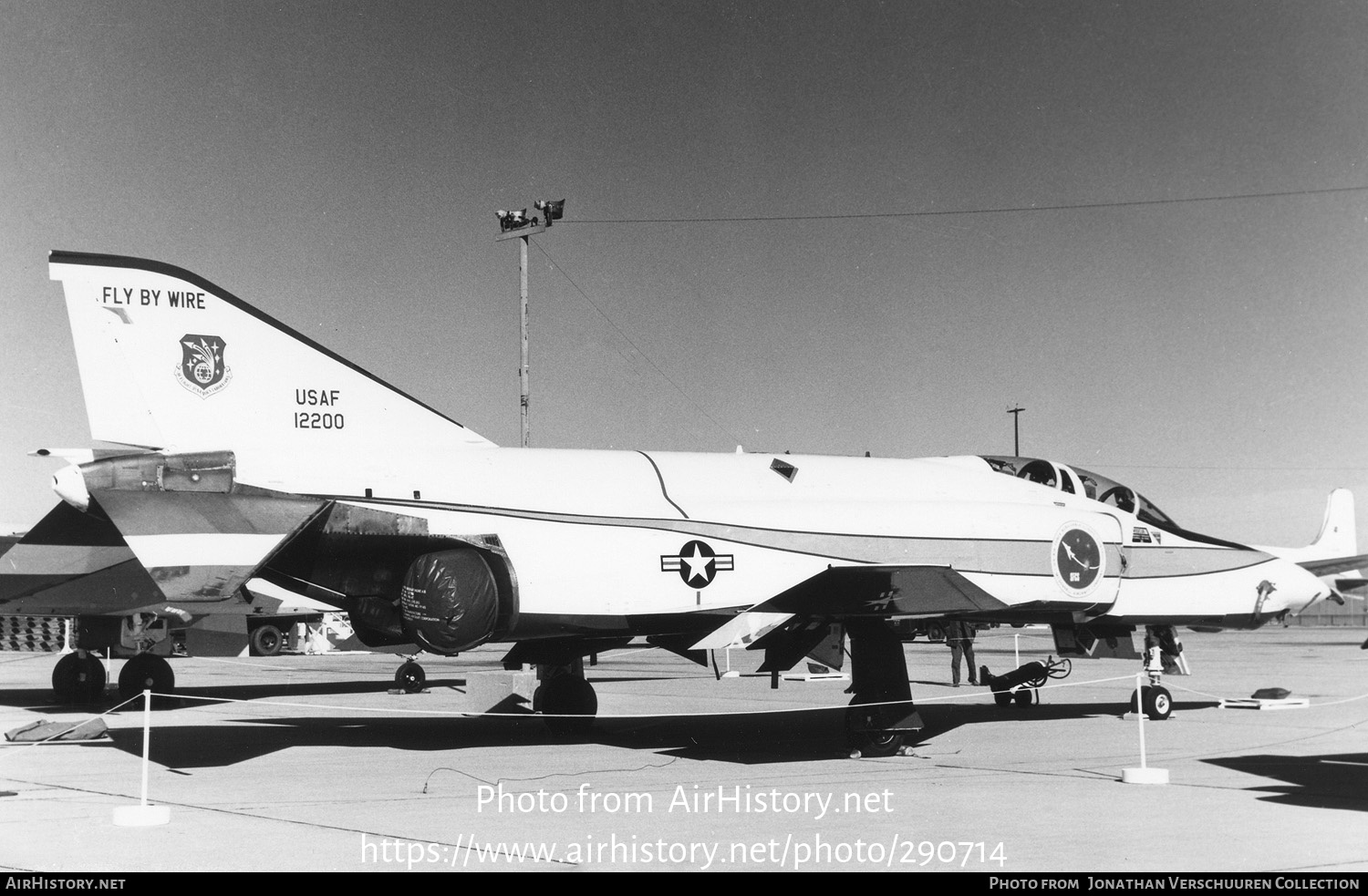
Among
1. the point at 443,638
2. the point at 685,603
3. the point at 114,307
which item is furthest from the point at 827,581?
the point at 114,307

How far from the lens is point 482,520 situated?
11.0m

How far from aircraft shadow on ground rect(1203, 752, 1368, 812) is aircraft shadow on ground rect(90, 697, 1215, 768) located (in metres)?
3.02

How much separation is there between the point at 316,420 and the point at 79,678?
903 cm

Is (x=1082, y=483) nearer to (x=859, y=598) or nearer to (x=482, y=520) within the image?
(x=859, y=598)

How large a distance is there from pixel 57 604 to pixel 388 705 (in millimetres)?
4652

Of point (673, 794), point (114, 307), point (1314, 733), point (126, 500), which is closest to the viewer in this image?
point (673, 794)

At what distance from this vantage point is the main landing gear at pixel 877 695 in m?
11.2

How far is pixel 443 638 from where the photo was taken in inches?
416

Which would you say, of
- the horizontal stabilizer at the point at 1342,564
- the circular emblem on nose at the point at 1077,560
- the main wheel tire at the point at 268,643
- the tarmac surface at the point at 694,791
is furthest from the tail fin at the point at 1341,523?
the main wheel tire at the point at 268,643

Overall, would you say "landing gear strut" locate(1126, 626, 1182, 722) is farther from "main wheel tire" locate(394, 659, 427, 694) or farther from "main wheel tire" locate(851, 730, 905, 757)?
"main wheel tire" locate(394, 659, 427, 694)

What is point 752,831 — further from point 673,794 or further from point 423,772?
point 423,772

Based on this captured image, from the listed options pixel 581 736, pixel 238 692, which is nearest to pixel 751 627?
pixel 581 736

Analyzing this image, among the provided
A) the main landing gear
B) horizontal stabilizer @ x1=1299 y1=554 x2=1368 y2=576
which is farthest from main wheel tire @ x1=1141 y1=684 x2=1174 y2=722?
horizontal stabilizer @ x1=1299 y1=554 x2=1368 y2=576

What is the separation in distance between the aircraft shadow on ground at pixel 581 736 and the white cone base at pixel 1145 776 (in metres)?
2.60
